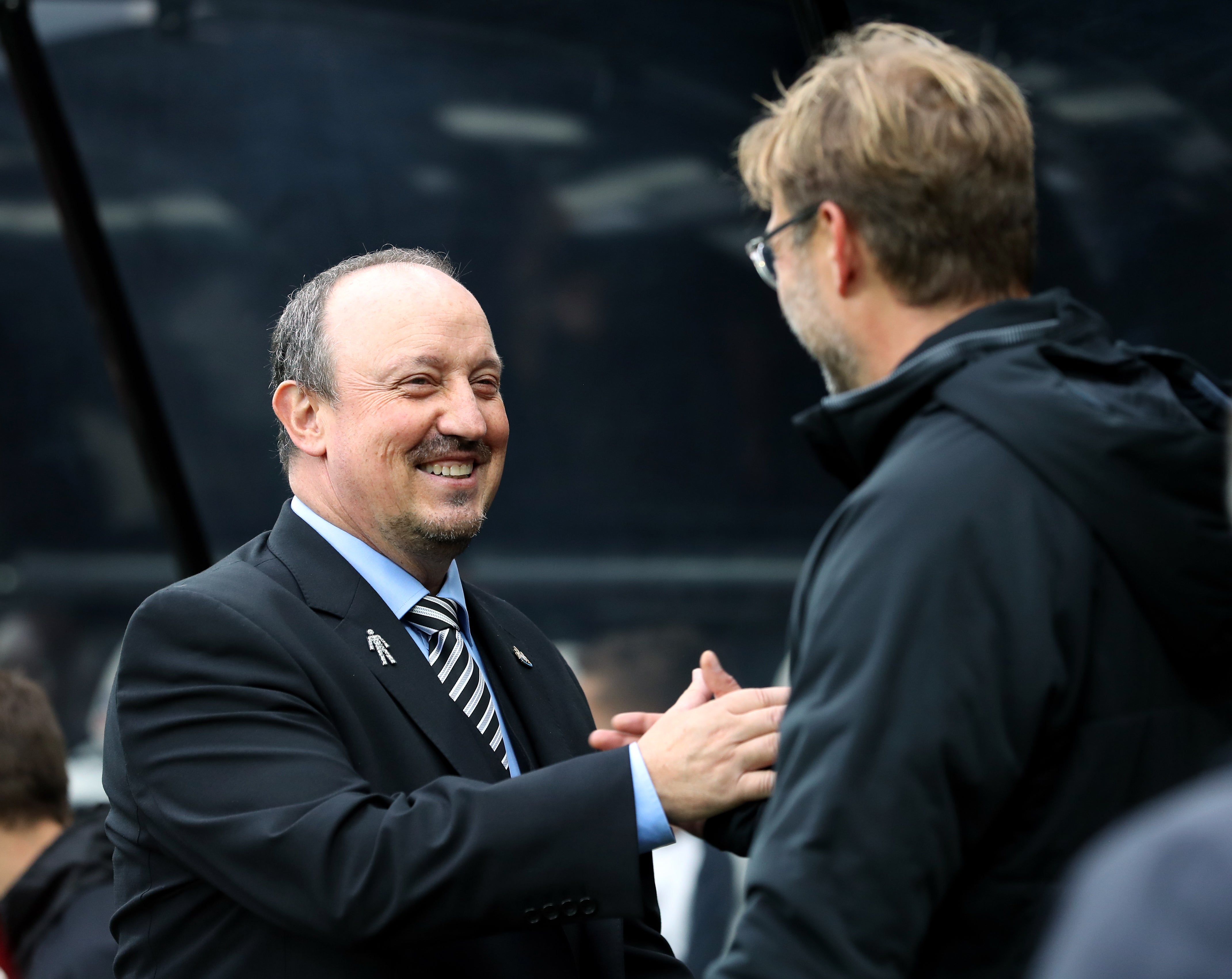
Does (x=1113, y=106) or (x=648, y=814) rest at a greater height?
(x=1113, y=106)

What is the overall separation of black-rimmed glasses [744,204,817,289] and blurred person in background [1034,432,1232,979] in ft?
3.34

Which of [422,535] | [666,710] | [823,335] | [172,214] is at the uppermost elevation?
[172,214]

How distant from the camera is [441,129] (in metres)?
4.60

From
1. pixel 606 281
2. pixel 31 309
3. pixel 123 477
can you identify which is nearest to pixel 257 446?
pixel 123 477

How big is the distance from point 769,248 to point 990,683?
587mm

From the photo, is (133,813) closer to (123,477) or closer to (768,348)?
(768,348)

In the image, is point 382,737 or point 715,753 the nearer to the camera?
point 715,753

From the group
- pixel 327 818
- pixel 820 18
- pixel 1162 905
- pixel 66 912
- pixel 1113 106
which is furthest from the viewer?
pixel 820 18

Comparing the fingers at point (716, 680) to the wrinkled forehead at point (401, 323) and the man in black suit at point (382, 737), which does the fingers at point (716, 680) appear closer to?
the man in black suit at point (382, 737)

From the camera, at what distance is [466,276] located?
4.55m

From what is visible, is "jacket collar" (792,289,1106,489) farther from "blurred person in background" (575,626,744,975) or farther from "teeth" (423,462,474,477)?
"blurred person in background" (575,626,744,975)

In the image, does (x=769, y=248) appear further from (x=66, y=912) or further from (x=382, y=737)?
(x=66, y=912)

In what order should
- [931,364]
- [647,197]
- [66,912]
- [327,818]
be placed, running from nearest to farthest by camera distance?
[931,364] → [327,818] → [66,912] → [647,197]

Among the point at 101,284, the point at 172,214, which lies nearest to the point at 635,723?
the point at 101,284
